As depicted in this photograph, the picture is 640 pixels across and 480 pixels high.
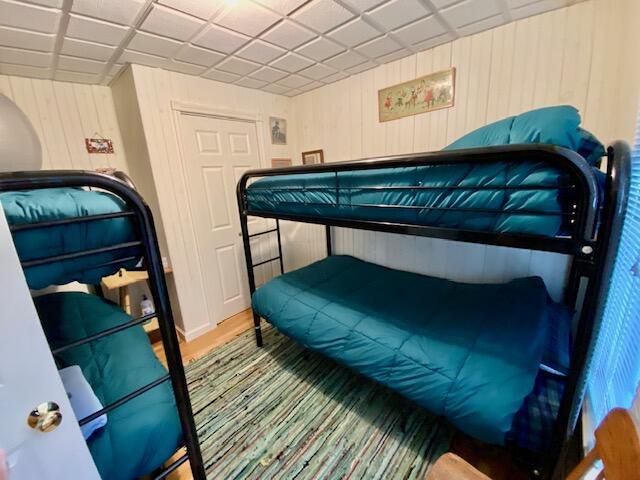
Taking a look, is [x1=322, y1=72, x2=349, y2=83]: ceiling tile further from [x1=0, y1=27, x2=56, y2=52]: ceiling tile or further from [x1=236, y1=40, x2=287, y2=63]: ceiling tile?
[x1=0, y1=27, x2=56, y2=52]: ceiling tile

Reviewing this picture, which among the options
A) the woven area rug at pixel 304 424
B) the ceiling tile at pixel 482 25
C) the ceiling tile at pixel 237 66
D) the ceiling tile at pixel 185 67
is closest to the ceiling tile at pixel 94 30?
the ceiling tile at pixel 185 67

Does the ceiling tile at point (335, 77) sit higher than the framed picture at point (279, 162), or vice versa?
the ceiling tile at point (335, 77)

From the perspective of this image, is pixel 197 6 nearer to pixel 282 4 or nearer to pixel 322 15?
pixel 282 4

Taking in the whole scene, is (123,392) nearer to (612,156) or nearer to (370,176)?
(370,176)

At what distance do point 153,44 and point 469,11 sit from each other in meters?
2.04

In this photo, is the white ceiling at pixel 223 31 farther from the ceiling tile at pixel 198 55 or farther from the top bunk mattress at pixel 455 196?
the top bunk mattress at pixel 455 196

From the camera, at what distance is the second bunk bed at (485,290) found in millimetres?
828

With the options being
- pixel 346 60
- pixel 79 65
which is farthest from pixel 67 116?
pixel 346 60

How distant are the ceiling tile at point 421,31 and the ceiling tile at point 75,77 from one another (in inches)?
93.2

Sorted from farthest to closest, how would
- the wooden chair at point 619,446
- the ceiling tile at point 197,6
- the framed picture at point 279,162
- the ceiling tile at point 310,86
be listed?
the framed picture at point 279,162 < the ceiling tile at point 310,86 < the ceiling tile at point 197,6 < the wooden chair at point 619,446

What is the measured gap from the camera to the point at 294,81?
256 cm

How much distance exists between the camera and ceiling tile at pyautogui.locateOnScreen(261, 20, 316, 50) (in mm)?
1646

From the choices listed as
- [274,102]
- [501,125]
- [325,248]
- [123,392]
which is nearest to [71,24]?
[274,102]

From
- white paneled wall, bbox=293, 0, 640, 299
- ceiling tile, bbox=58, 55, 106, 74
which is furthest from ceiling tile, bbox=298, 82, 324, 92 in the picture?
ceiling tile, bbox=58, 55, 106, 74
